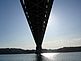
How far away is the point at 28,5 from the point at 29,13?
1.90 m

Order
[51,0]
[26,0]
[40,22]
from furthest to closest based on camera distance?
[40,22] → [26,0] → [51,0]

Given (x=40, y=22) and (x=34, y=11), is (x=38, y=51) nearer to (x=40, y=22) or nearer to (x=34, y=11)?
(x=40, y=22)

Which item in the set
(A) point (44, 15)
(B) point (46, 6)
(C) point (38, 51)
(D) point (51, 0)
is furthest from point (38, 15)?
(C) point (38, 51)

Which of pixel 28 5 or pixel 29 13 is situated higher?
pixel 28 5

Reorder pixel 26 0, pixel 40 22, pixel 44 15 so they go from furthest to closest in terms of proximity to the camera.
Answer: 1. pixel 40 22
2. pixel 44 15
3. pixel 26 0

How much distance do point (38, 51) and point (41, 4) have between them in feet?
103

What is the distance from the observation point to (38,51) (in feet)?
161

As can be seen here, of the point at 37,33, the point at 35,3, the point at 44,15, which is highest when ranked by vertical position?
the point at 35,3

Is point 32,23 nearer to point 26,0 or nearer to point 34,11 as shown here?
point 34,11

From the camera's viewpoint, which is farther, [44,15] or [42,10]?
[44,15]

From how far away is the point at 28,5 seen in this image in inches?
749

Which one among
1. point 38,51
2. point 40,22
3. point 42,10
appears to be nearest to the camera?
point 42,10

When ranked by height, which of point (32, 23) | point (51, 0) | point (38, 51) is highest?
point (51, 0)

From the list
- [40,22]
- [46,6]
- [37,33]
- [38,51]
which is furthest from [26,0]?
[38,51]
